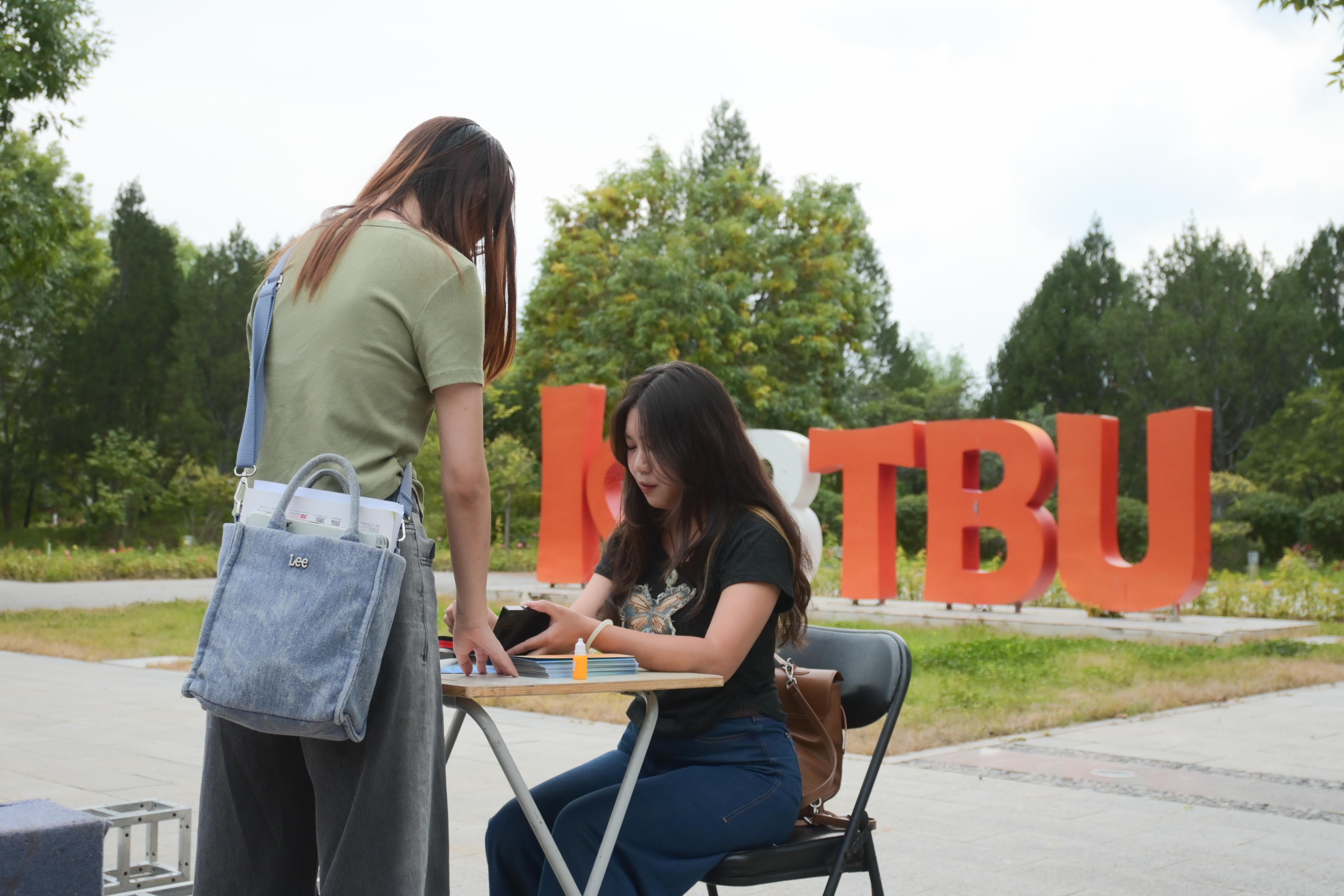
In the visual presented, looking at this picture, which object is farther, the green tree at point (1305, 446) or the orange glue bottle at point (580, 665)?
the green tree at point (1305, 446)

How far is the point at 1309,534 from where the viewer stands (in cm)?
2667

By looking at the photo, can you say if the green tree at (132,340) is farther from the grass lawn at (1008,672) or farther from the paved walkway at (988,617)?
the grass lawn at (1008,672)

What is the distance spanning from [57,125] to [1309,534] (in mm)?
25310

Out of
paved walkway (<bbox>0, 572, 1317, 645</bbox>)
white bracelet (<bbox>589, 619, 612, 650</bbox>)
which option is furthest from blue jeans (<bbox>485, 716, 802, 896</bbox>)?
paved walkway (<bbox>0, 572, 1317, 645</bbox>)

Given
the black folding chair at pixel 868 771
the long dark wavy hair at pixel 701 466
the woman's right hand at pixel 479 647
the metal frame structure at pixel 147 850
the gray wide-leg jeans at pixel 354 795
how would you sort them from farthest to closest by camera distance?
the metal frame structure at pixel 147 850 → the long dark wavy hair at pixel 701 466 → the black folding chair at pixel 868 771 → the woman's right hand at pixel 479 647 → the gray wide-leg jeans at pixel 354 795

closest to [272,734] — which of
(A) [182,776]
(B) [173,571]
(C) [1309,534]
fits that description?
(A) [182,776]

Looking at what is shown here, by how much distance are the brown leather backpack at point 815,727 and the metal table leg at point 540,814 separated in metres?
0.44

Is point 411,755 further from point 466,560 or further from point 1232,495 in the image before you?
point 1232,495

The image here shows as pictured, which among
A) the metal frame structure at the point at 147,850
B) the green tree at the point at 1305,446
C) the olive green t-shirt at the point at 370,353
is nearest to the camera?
the olive green t-shirt at the point at 370,353

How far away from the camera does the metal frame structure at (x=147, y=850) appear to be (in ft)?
11.0

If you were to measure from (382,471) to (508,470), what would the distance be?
83.5 feet

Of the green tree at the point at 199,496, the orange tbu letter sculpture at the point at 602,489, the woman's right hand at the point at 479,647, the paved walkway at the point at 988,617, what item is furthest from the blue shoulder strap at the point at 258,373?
the green tree at the point at 199,496

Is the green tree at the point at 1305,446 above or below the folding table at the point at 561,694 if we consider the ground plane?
above

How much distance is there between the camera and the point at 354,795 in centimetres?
200
